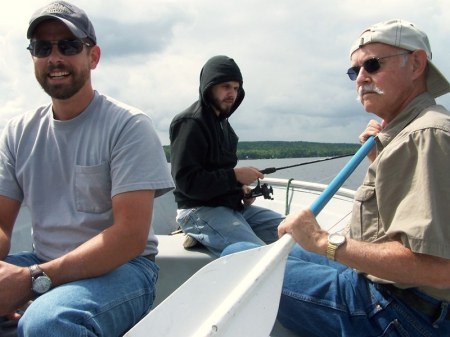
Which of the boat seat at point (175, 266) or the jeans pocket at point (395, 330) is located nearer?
the jeans pocket at point (395, 330)

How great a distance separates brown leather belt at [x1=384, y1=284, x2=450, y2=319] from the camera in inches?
73.9

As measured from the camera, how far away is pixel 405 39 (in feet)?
6.97

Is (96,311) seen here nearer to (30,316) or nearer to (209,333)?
(30,316)

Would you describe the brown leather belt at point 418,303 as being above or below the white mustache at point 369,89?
below

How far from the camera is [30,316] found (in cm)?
181

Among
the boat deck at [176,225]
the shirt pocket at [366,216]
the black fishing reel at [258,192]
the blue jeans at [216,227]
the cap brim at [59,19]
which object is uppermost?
the cap brim at [59,19]

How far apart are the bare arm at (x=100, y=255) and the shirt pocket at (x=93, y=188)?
0.14 m

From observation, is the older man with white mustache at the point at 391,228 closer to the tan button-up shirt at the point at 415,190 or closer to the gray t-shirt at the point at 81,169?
the tan button-up shirt at the point at 415,190

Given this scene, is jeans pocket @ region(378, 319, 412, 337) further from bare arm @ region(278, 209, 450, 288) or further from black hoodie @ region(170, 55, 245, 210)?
black hoodie @ region(170, 55, 245, 210)

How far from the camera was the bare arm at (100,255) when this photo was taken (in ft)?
6.57

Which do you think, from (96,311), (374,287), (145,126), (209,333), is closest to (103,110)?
(145,126)

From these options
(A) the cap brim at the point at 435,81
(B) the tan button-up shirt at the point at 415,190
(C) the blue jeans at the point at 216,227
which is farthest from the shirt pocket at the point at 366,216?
(C) the blue jeans at the point at 216,227

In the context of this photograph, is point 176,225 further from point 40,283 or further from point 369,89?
point 369,89

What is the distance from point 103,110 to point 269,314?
4.15 feet
